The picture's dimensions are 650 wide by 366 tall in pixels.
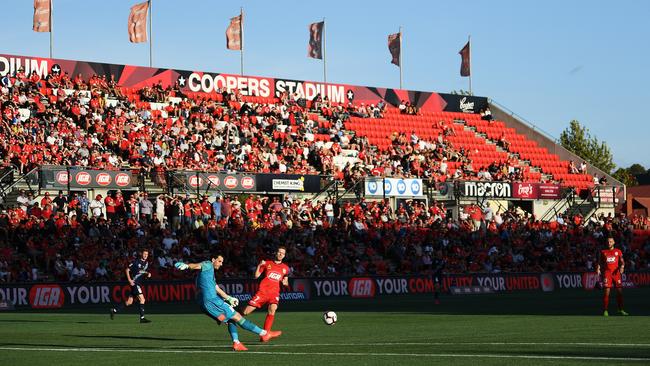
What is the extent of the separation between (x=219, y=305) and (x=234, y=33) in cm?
4582

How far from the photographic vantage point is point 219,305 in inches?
772

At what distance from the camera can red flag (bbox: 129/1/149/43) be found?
59.1 meters

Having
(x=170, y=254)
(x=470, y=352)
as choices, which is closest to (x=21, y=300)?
(x=170, y=254)

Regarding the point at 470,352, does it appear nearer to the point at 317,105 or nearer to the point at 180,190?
the point at 180,190

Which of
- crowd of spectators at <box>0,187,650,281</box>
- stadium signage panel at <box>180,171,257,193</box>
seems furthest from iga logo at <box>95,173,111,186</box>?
stadium signage panel at <box>180,171,257,193</box>

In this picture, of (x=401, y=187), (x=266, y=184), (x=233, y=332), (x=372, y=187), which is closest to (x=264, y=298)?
(x=233, y=332)

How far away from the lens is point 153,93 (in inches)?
2164

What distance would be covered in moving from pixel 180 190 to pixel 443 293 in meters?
12.8

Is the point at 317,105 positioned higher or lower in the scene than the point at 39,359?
higher

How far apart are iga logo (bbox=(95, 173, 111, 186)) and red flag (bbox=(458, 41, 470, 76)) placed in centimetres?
3585

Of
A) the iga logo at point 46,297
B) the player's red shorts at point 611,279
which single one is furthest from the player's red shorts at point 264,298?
the iga logo at point 46,297

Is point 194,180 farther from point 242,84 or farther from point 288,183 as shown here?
point 242,84

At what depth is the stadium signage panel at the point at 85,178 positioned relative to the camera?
43625 mm

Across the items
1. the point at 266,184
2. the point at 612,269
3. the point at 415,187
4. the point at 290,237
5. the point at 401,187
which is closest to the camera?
the point at 612,269
